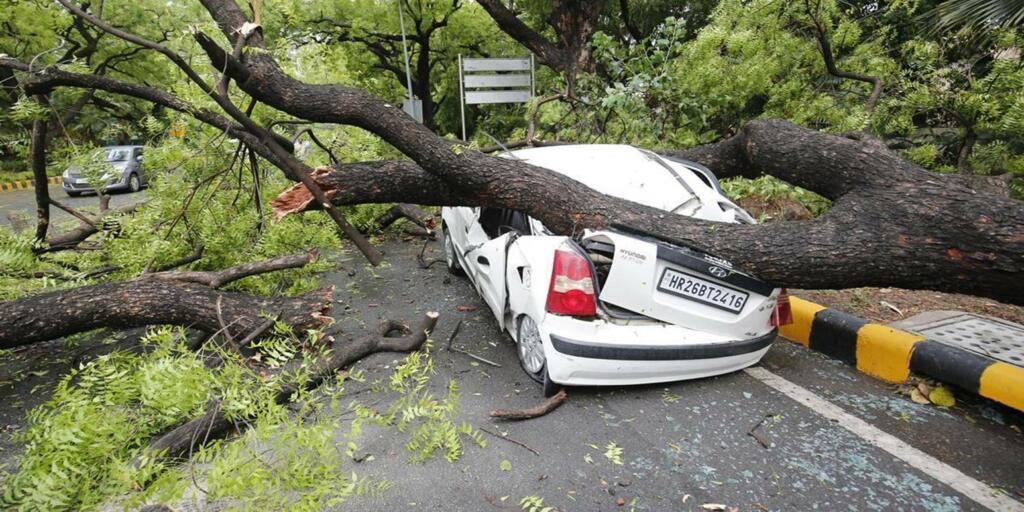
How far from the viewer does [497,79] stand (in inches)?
412

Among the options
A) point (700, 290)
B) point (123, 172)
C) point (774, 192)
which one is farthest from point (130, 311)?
point (123, 172)

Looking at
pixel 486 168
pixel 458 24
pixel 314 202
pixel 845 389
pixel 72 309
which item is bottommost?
pixel 845 389

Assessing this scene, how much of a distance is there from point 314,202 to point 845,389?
13.0 feet

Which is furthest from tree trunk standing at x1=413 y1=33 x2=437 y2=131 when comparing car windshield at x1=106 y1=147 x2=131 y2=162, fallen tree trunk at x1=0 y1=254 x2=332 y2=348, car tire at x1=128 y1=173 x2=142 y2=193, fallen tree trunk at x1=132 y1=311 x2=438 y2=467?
fallen tree trunk at x1=132 y1=311 x2=438 y2=467

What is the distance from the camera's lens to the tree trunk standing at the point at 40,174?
3625 mm

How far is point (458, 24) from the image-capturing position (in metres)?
15.1

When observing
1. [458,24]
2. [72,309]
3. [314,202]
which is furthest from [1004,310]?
[458,24]

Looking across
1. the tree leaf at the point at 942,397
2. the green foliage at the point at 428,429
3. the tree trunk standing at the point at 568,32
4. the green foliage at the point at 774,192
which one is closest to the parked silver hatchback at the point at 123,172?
the tree trunk standing at the point at 568,32

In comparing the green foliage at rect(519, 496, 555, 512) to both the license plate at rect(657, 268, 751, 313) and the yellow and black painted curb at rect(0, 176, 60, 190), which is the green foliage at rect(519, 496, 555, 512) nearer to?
the license plate at rect(657, 268, 751, 313)

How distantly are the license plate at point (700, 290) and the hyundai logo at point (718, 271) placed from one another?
0.19 ft

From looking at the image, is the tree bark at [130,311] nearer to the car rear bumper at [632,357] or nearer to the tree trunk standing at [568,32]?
the car rear bumper at [632,357]

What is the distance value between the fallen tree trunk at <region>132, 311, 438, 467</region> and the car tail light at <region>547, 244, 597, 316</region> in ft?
3.39

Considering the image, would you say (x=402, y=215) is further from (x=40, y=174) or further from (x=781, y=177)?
(x=781, y=177)

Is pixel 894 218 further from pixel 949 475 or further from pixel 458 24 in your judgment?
pixel 458 24
